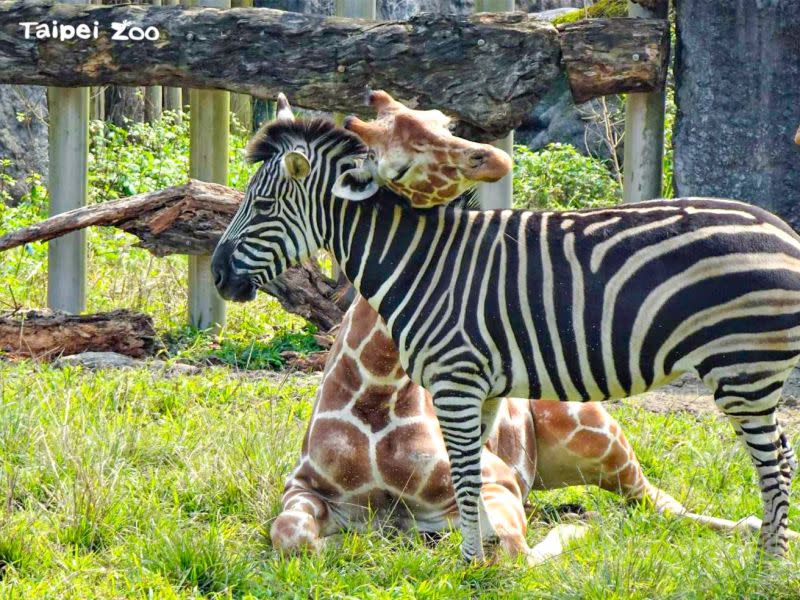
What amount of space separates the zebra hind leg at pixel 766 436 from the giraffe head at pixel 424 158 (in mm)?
1136

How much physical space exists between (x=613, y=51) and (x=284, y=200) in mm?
3691

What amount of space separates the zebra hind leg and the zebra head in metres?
1.68

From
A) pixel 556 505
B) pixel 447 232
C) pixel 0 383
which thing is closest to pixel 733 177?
pixel 556 505

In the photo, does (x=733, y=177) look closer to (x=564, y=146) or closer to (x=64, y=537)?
(x=64, y=537)

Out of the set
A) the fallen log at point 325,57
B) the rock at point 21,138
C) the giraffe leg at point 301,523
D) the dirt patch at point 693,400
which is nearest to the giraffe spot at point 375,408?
the giraffe leg at point 301,523

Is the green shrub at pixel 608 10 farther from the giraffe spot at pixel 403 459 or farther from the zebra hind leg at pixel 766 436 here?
the zebra hind leg at pixel 766 436

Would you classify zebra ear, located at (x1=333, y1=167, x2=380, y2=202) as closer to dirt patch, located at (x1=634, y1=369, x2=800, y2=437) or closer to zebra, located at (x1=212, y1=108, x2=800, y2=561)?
zebra, located at (x1=212, y1=108, x2=800, y2=561)

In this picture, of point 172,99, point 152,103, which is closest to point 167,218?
point 152,103

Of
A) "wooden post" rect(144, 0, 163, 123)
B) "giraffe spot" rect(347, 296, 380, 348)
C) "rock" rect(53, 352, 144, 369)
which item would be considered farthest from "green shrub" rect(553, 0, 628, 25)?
"wooden post" rect(144, 0, 163, 123)

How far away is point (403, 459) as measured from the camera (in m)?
4.88

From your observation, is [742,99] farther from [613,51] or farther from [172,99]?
[172,99]

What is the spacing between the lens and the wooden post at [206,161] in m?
8.66

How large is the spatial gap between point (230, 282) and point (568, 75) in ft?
12.2

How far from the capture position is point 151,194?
26.0 feet
